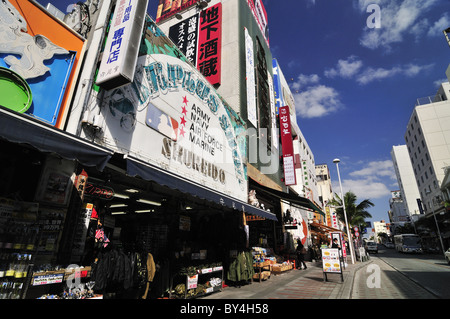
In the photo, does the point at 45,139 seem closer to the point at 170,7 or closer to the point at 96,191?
the point at 96,191

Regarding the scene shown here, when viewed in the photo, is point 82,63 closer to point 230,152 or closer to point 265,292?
point 230,152

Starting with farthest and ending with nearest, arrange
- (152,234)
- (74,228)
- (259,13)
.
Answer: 1. (259,13)
2. (152,234)
3. (74,228)

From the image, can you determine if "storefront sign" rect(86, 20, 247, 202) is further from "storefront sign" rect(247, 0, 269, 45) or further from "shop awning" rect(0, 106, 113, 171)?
"storefront sign" rect(247, 0, 269, 45)

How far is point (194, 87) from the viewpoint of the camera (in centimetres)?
970

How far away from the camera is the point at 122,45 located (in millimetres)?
5684

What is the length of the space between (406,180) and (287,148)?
3402 inches

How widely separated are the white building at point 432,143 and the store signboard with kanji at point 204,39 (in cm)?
5238

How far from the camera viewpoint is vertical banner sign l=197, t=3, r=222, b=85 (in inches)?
620

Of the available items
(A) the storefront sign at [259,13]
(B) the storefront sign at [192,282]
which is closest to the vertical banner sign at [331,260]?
(B) the storefront sign at [192,282]

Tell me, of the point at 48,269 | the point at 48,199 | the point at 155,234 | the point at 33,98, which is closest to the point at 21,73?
the point at 33,98

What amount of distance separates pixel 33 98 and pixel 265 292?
8.85m

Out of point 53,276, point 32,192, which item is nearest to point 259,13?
point 32,192

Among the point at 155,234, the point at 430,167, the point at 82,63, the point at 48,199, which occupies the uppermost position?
the point at 430,167

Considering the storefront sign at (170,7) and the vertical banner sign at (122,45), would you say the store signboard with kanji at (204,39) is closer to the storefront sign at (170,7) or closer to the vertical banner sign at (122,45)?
the storefront sign at (170,7)
